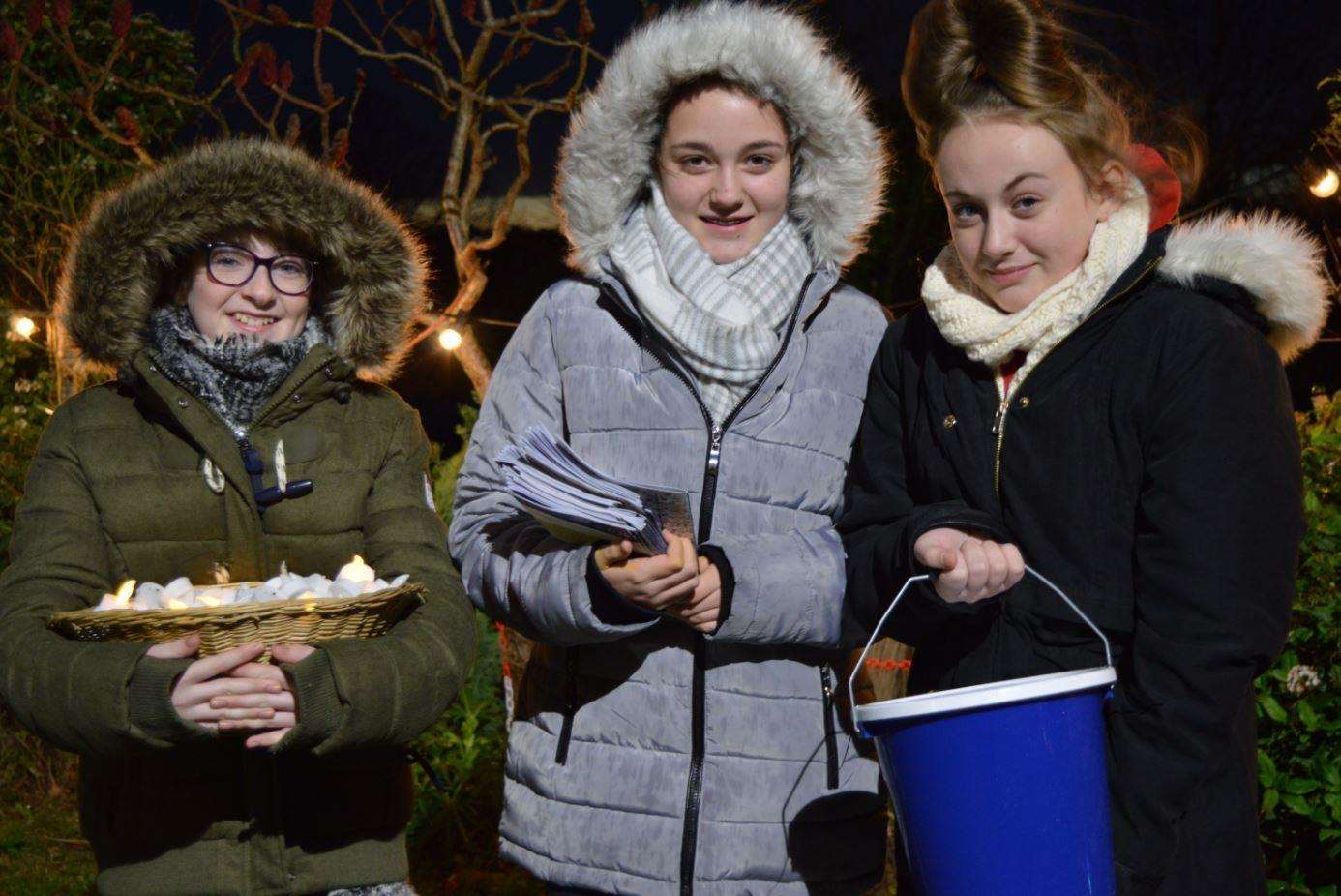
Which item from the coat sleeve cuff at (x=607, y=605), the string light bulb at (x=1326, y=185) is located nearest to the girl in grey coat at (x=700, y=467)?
the coat sleeve cuff at (x=607, y=605)

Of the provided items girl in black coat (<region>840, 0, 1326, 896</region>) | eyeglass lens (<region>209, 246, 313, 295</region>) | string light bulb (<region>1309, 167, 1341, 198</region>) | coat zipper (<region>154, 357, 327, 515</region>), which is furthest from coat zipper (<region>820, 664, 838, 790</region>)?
string light bulb (<region>1309, 167, 1341, 198</region>)

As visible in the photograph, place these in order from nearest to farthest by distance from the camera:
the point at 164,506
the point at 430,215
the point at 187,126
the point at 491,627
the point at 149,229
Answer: the point at 164,506 < the point at 149,229 < the point at 491,627 < the point at 187,126 < the point at 430,215

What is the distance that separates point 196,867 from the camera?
93.2 inches

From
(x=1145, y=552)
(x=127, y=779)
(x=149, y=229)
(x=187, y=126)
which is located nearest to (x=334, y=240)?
(x=149, y=229)

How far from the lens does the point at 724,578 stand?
2.39m

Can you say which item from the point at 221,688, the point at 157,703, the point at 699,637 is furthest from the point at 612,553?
the point at 157,703

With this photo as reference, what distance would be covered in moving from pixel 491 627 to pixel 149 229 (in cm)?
334

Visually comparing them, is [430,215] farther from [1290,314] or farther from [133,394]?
[1290,314]

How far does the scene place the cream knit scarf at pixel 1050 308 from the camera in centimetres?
214

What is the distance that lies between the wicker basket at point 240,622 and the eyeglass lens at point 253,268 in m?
0.79

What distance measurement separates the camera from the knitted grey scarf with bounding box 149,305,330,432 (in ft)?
8.41

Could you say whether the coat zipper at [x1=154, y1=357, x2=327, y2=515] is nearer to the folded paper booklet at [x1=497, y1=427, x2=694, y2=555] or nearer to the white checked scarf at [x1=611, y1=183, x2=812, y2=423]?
the folded paper booklet at [x1=497, y1=427, x2=694, y2=555]

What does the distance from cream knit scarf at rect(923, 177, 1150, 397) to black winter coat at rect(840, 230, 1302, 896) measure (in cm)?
3

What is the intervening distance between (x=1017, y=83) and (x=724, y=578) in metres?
0.97
